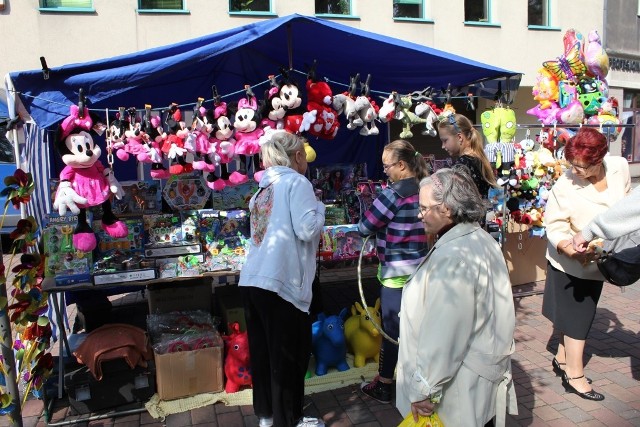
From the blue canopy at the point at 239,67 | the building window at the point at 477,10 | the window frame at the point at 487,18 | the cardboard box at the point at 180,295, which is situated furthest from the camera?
the building window at the point at 477,10

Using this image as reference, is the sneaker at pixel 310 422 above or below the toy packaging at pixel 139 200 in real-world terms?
below

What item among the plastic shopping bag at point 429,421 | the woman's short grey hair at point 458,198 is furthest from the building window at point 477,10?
the plastic shopping bag at point 429,421

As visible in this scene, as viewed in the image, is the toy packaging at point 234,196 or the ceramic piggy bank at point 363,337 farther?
the toy packaging at point 234,196

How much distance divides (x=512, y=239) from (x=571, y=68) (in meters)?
1.90

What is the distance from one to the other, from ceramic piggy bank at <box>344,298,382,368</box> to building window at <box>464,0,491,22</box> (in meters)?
9.77

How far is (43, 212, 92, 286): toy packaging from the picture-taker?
11.3ft

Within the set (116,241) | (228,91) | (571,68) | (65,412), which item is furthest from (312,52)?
(65,412)

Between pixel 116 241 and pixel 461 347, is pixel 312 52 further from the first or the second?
pixel 461 347

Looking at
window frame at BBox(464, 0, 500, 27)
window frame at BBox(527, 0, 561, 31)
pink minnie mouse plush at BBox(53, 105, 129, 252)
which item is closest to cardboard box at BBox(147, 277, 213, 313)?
pink minnie mouse plush at BBox(53, 105, 129, 252)

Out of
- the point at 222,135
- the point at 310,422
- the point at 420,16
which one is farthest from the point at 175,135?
the point at 420,16

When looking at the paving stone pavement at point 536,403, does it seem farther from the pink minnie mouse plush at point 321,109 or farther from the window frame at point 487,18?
the window frame at point 487,18

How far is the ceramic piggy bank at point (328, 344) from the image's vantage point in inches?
145

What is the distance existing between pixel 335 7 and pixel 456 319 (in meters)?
9.91

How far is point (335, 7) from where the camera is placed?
418 inches
